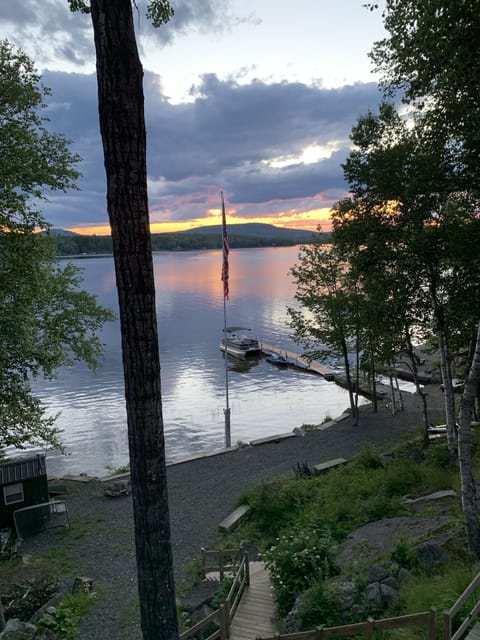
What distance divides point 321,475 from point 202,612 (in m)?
9.99

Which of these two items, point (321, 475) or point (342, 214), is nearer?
point (342, 214)

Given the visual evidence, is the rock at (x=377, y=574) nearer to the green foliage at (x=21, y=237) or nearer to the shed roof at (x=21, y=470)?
the green foliage at (x=21, y=237)

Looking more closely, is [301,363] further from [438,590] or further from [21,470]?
[438,590]

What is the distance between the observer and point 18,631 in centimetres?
941

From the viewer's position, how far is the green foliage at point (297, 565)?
346 inches

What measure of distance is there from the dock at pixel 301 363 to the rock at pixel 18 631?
112ft

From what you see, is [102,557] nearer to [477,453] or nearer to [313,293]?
[477,453]

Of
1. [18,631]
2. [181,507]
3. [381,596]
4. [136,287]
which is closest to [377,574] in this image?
[381,596]

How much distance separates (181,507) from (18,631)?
8112 millimetres

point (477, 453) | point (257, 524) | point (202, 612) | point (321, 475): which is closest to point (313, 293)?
point (321, 475)

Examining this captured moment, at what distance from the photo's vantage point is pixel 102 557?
13.8 meters

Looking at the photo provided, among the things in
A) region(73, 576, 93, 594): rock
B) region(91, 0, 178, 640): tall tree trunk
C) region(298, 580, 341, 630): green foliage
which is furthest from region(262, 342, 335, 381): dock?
region(91, 0, 178, 640): tall tree trunk

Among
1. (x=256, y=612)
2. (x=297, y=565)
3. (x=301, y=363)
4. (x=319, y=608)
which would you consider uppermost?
(x=319, y=608)

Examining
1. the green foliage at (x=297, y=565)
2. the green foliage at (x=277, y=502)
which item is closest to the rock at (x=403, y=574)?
the green foliage at (x=297, y=565)
